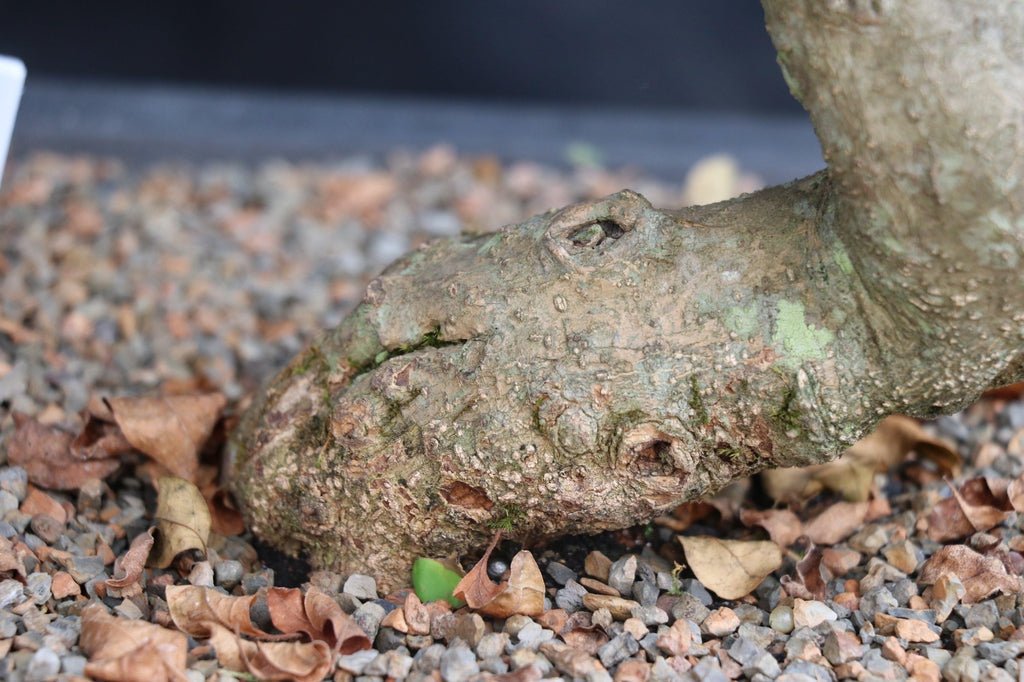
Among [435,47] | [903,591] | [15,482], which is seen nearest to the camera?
[903,591]

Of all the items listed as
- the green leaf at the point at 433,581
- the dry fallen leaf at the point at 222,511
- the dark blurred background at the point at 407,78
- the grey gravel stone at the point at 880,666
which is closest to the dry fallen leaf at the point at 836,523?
the grey gravel stone at the point at 880,666

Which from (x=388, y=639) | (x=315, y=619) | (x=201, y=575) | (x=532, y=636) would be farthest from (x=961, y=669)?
(x=201, y=575)

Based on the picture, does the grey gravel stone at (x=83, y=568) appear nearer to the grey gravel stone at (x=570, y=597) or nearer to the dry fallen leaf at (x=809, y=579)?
the grey gravel stone at (x=570, y=597)

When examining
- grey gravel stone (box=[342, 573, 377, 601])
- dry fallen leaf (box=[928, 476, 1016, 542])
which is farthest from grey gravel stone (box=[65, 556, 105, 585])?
dry fallen leaf (box=[928, 476, 1016, 542])

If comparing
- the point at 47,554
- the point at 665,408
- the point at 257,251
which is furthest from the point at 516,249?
the point at 257,251

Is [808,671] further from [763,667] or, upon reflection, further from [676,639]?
[676,639]

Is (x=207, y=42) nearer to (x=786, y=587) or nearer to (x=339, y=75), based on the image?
(x=339, y=75)
